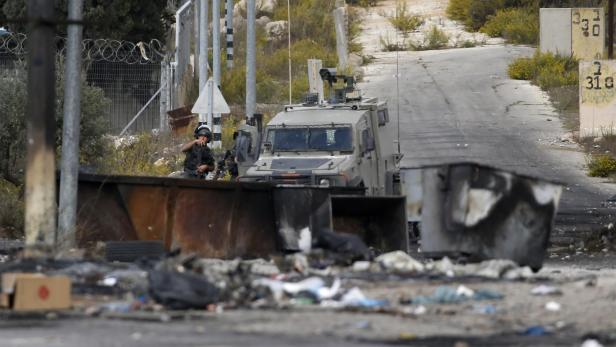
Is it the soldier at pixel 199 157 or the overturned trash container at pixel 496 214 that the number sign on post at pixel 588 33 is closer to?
the soldier at pixel 199 157

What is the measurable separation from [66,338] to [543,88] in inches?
1508

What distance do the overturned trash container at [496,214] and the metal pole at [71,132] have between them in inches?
187

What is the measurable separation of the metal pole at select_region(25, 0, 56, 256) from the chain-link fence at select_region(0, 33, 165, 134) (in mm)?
21856

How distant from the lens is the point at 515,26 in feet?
189

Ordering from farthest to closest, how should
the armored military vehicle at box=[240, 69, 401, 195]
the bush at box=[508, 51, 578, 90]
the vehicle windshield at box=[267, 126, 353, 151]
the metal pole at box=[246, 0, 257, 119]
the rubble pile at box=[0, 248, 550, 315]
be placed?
the bush at box=[508, 51, 578, 90] < the metal pole at box=[246, 0, 257, 119] < the vehicle windshield at box=[267, 126, 353, 151] < the armored military vehicle at box=[240, 69, 401, 195] < the rubble pile at box=[0, 248, 550, 315]

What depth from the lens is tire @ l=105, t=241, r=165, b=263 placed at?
1703cm

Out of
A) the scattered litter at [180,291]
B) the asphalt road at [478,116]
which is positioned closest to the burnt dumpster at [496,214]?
the scattered litter at [180,291]

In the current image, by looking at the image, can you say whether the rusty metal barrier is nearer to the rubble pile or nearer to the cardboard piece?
the rubble pile

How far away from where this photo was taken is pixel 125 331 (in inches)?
432

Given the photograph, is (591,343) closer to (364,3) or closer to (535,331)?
(535,331)

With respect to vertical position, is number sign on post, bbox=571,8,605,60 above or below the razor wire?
above

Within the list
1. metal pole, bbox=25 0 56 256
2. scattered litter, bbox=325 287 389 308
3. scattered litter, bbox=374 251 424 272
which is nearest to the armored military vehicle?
scattered litter, bbox=374 251 424 272

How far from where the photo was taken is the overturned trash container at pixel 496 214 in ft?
51.1

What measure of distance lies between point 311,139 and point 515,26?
115 feet
